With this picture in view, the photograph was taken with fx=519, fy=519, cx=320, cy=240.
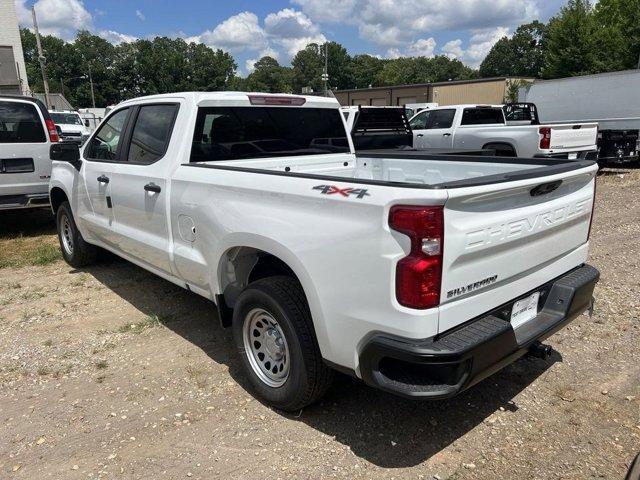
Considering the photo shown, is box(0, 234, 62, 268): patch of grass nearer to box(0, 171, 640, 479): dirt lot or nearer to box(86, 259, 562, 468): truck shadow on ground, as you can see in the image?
box(0, 171, 640, 479): dirt lot

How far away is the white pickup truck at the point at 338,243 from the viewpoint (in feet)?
7.76

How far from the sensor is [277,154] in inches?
172

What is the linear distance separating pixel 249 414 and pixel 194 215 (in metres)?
1.38

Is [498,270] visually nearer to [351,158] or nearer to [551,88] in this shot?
[351,158]

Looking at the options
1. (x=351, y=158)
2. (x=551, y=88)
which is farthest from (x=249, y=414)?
(x=551, y=88)

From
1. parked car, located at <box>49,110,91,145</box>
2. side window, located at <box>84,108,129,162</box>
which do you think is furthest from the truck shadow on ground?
parked car, located at <box>49,110,91,145</box>

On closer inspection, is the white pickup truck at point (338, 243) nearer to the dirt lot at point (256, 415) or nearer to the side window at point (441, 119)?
the dirt lot at point (256, 415)

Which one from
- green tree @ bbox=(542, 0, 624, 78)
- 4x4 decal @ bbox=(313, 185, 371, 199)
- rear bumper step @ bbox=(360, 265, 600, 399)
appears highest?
green tree @ bbox=(542, 0, 624, 78)

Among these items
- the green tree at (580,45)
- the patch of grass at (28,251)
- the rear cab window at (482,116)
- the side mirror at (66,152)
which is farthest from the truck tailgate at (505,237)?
the green tree at (580,45)

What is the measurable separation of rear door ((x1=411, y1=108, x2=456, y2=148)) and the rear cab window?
12.9 inches

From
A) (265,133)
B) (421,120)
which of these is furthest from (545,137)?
(265,133)

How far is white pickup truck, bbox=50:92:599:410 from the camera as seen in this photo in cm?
237

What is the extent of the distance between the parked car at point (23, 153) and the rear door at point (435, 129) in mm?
8911

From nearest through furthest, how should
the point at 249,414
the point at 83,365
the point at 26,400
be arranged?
1. the point at 249,414
2. the point at 26,400
3. the point at 83,365
